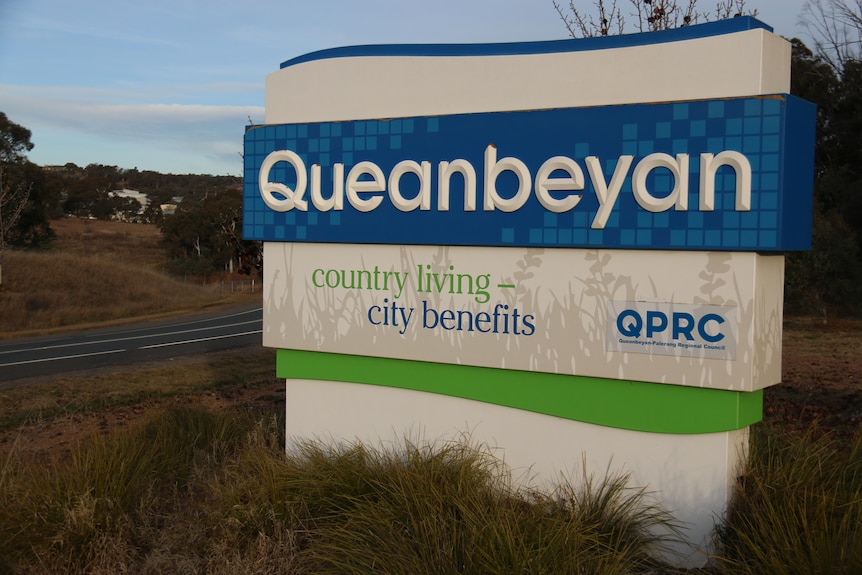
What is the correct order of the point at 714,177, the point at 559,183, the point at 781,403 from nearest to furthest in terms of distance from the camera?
the point at 714,177 → the point at 559,183 → the point at 781,403

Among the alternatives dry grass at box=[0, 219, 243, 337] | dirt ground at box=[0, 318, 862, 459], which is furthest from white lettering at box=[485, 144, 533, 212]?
dry grass at box=[0, 219, 243, 337]

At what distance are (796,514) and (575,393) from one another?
5.47 feet

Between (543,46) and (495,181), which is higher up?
(543,46)

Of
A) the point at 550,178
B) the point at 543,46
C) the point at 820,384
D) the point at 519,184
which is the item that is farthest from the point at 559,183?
the point at 820,384

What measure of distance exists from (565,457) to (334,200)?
2742 millimetres

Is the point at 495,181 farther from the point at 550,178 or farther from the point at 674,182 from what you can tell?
the point at 674,182

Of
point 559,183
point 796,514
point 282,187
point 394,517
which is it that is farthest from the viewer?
point 282,187

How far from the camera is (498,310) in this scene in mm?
6484

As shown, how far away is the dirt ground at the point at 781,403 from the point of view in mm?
8891

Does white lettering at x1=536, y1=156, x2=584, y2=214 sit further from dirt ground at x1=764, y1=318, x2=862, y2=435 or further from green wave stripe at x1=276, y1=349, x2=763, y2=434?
dirt ground at x1=764, y1=318, x2=862, y2=435

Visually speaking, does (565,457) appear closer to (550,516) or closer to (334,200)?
(550,516)

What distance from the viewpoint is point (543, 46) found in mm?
6359

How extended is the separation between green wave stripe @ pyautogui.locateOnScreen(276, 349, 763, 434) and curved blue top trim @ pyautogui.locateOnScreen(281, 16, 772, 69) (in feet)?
7.49

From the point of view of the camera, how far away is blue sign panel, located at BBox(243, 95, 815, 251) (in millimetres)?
5484
